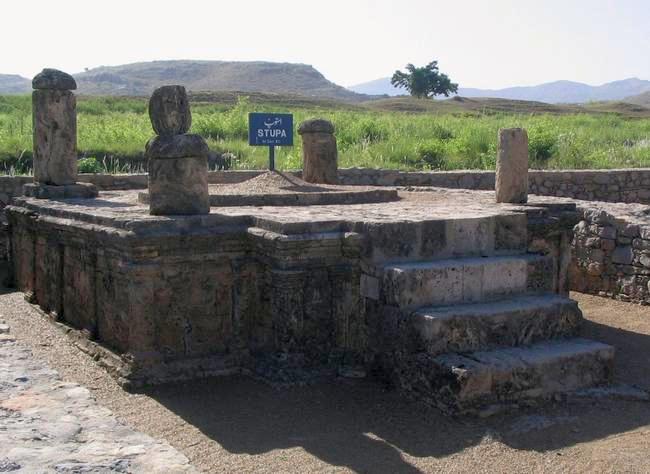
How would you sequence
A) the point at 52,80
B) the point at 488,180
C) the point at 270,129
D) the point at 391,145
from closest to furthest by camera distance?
1. the point at 52,80
2. the point at 270,129
3. the point at 488,180
4. the point at 391,145

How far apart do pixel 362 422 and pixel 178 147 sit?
8.63 ft

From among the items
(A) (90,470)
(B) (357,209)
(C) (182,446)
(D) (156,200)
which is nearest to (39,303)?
(D) (156,200)

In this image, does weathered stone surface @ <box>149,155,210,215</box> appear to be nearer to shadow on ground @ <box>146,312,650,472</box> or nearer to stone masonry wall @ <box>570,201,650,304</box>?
shadow on ground @ <box>146,312,650,472</box>

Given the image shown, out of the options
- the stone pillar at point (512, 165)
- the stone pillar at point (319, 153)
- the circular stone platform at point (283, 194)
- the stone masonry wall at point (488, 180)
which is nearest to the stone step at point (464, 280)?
the stone pillar at point (512, 165)

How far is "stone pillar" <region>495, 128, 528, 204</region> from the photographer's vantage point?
798 cm

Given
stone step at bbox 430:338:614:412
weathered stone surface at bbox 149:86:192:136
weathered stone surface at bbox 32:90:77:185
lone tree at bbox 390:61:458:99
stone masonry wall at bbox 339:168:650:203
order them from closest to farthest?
stone step at bbox 430:338:614:412, weathered stone surface at bbox 149:86:192:136, weathered stone surface at bbox 32:90:77:185, stone masonry wall at bbox 339:168:650:203, lone tree at bbox 390:61:458:99

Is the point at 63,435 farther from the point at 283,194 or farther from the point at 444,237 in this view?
the point at 283,194

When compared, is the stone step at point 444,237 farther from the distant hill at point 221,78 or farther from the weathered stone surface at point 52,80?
the distant hill at point 221,78

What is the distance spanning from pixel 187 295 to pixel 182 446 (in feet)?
5.13

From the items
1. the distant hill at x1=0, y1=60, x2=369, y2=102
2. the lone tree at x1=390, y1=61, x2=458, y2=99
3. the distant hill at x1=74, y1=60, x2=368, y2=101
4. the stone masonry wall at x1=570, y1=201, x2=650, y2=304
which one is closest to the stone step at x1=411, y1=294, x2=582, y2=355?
the stone masonry wall at x1=570, y1=201, x2=650, y2=304

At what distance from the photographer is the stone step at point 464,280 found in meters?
6.09

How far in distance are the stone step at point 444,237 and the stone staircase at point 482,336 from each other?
8cm

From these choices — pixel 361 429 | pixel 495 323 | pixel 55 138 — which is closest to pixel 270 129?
pixel 55 138

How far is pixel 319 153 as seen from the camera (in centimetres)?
1118
